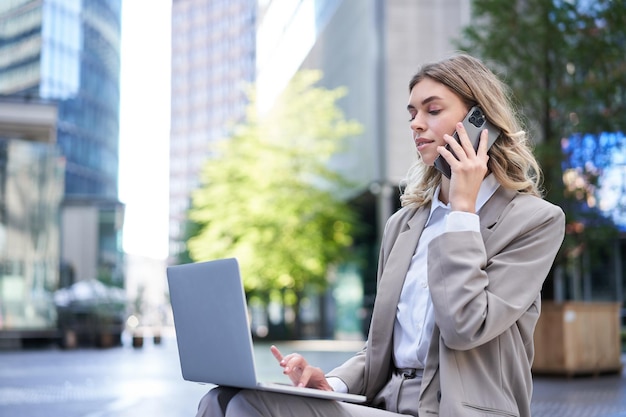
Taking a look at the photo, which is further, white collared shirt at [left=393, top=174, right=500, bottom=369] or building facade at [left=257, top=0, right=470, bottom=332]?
building facade at [left=257, top=0, right=470, bottom=332]

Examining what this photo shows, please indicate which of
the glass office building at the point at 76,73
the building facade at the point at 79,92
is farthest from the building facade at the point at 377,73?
the glass office building at the point at 76,73

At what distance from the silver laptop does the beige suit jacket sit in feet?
0.94

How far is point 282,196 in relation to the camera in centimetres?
3030

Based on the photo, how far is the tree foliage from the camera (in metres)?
30.2

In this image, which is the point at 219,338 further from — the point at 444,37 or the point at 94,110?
the point at 94,110

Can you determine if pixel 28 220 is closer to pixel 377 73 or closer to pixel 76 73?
pixel 377 73

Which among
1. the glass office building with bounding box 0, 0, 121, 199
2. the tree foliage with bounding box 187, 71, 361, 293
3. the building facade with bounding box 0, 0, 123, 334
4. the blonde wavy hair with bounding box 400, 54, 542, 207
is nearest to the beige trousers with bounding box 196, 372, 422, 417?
the blonde wavy hair with bounding box 400, 54, 542, 207

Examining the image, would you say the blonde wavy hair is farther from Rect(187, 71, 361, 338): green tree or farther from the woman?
Rect(187, 71, 361, 338): green tree

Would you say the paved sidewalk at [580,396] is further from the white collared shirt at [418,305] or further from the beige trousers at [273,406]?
the beige trousers at [273,406]

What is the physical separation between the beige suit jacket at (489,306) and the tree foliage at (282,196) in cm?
2740

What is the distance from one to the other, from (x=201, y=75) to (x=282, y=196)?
11709 centimetres

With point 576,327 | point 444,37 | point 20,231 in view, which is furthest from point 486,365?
point 20,231

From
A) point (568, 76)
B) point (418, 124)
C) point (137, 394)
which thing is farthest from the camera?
point (568, 76)

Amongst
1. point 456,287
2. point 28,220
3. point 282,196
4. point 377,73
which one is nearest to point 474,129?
point 456,287
